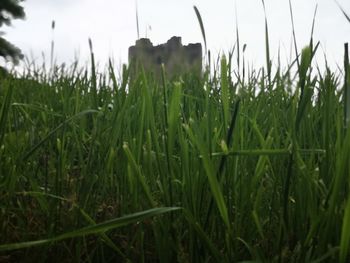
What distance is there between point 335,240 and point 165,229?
0.84 feet

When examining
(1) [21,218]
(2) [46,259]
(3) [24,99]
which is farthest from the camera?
(3) [24,99]

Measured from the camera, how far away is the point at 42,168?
1.19 meters

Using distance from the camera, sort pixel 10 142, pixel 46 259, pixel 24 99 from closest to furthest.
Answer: pixel 46 259
pixel 10 142
pixel 24 99

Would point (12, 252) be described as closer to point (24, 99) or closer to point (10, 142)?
point (10, 142)

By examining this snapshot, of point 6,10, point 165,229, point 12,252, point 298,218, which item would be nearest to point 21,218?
point 12,252

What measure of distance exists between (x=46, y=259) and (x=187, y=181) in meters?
0.31

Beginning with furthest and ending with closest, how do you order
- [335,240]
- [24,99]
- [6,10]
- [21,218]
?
[6,10] → [24,99] → [21,218] → [335,240]

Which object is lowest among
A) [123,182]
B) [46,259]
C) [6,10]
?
[46,259]

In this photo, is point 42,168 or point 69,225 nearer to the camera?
point 69,225

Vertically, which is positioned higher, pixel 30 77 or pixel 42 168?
pixel 30 77

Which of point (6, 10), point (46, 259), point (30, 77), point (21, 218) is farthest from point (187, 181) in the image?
point (6, 10)

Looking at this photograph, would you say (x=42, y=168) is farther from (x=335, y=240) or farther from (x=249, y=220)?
(x=335, y=240)

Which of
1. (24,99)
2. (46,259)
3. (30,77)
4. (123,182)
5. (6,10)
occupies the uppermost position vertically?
(6,10)

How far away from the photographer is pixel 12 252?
883mm
